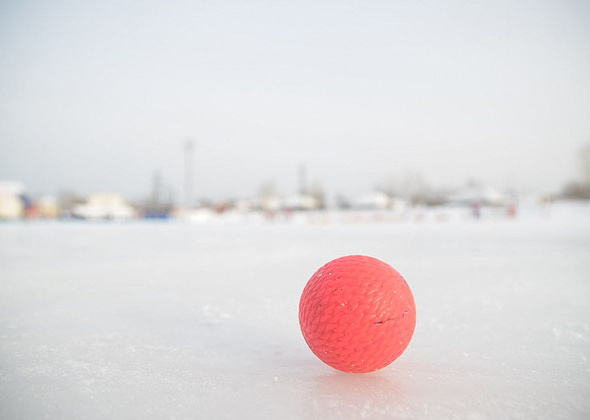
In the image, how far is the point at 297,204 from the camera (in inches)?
2095

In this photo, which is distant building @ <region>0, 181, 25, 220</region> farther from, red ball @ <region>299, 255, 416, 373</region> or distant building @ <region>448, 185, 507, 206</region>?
distant building @ <region>448, 185, 507, 206</region>

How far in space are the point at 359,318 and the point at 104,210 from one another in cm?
4935

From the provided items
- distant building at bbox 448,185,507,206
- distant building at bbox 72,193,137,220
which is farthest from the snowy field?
distant building at bbox 448,185,507,206

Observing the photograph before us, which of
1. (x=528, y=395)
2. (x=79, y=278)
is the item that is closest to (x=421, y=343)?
(x=528, y=395)

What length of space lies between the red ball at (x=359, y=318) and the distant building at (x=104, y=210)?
43541mm

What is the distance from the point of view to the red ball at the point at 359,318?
1.67 metres

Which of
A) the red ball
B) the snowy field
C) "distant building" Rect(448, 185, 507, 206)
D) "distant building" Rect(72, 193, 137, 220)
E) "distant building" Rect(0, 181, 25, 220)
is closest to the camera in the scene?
the snowy field

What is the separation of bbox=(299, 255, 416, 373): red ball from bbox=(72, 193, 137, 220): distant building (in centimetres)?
4354

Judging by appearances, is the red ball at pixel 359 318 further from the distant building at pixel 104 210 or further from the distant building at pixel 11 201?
the distant building at pixel 104 210

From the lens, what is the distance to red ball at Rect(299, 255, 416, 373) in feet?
5.49

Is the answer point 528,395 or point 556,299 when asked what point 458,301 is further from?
point 528,395

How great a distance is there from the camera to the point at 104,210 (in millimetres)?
45312

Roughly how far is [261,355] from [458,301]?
2156 millimetres

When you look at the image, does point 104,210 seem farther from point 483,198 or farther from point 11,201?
point 483,198
